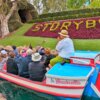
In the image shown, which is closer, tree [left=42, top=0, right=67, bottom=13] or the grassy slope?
the grassy slope

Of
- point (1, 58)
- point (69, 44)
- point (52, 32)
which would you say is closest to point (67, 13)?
point (52, 32)

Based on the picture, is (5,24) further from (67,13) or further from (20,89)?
(20,89)

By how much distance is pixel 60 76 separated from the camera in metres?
12.0

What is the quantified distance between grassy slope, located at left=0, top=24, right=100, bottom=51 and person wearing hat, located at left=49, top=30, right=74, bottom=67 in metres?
8.86

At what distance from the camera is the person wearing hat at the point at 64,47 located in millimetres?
12664

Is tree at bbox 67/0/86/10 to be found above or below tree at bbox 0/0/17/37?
below

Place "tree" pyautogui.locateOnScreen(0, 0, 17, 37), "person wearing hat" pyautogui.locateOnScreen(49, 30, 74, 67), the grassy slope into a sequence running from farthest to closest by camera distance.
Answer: "tree" pyautogui.locateOnScreen(0, 0, 17, 37) < the grassy slope < "person wearing hat" pyautogui.locateOnScreen(49, 30, 74, 67)

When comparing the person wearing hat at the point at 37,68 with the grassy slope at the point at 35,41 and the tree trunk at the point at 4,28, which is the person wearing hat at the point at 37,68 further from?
the tree trunk at the point at 4,28

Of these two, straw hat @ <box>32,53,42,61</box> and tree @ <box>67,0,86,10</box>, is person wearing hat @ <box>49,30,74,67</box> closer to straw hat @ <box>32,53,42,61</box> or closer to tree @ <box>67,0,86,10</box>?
straw hat @ <box>32,53,42,61</box>

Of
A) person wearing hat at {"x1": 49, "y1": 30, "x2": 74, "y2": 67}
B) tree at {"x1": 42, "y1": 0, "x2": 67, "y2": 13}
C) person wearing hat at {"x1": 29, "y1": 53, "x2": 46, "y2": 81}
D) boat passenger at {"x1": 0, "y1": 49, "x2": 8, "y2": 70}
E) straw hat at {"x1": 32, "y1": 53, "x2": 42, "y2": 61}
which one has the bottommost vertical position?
tree at {"x1": 42, "y1": 0, "x2": 67, "y2": 13}

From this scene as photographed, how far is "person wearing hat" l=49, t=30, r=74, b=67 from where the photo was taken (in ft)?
41.5

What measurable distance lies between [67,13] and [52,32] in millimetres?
5636

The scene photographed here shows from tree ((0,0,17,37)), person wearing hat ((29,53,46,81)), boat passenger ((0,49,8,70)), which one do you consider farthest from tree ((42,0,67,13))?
person wearing hat ((29,53,46,81))

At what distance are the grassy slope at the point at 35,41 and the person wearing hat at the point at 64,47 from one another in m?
8.86
